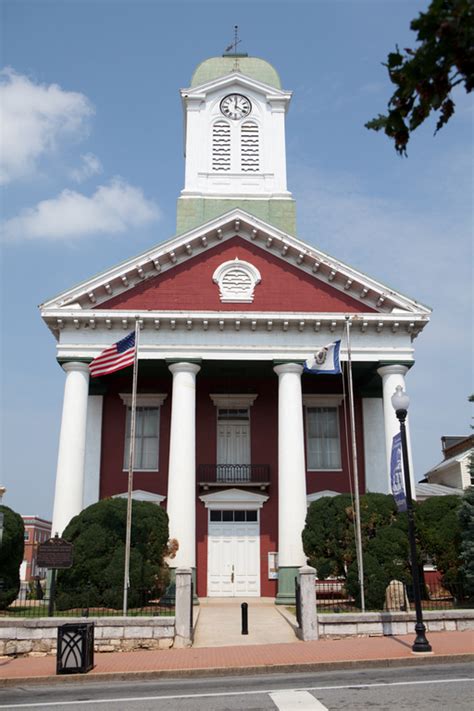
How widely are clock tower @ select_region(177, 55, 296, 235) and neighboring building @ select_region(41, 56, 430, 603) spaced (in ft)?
20.7

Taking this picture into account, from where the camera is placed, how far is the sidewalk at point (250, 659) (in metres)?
13.0

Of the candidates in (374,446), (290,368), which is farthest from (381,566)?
(374,446)

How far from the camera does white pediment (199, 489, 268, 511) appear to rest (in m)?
27.5

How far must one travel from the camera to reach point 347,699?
32.8 ft

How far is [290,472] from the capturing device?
80.3 feet

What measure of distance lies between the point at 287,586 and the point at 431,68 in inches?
832

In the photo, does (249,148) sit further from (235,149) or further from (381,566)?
(381,566)

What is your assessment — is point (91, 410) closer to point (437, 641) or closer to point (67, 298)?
point (67, 298)

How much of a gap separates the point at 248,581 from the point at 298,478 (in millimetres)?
5089

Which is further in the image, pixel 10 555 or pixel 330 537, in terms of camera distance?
pixel 330 537

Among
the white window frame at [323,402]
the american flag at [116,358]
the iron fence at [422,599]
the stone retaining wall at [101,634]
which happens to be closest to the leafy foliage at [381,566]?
the iron fence at [422,599]

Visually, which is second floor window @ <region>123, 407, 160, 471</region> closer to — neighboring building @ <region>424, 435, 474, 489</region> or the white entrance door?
the white entrance door

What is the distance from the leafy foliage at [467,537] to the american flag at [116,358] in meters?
10.9

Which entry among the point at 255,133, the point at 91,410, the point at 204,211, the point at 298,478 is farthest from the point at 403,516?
the point at 255,133
